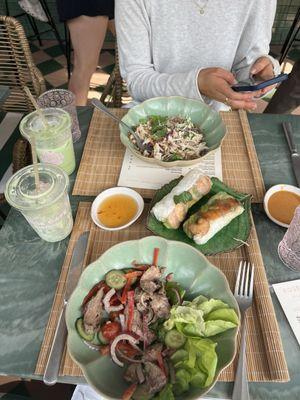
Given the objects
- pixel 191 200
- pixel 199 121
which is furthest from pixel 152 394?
pixel 199 121

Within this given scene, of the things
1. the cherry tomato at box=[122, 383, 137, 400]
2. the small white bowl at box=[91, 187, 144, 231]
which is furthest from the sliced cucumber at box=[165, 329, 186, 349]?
the small white bowl at box=[91, 187, 144, 231]

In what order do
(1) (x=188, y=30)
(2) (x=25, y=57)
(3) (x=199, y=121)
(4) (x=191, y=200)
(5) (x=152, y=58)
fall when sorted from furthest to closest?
1. (2) (x=25, y=57)
2. (5) (x=152, y=58)
3. (1) (x=188, y=30)
4. (3) (x=199, y=121)
5. (4) (x=191, y=200)

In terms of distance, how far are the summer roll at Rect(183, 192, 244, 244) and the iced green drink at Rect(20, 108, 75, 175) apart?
1.84ft

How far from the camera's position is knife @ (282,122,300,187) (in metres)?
1.34

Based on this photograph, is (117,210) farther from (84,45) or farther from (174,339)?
(84,45)

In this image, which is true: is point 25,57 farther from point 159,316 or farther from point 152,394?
point 152,394

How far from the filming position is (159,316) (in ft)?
2.94

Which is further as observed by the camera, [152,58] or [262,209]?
[152,58]

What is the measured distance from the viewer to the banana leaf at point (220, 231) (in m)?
1.05

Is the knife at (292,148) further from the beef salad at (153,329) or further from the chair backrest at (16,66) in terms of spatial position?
the chair backrest at (16,66)

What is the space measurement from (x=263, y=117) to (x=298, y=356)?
112 centimetres

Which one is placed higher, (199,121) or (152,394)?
(199,121)

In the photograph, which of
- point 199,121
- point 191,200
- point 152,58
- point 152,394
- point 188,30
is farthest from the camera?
point 152,58

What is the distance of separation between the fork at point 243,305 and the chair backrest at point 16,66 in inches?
69.0
